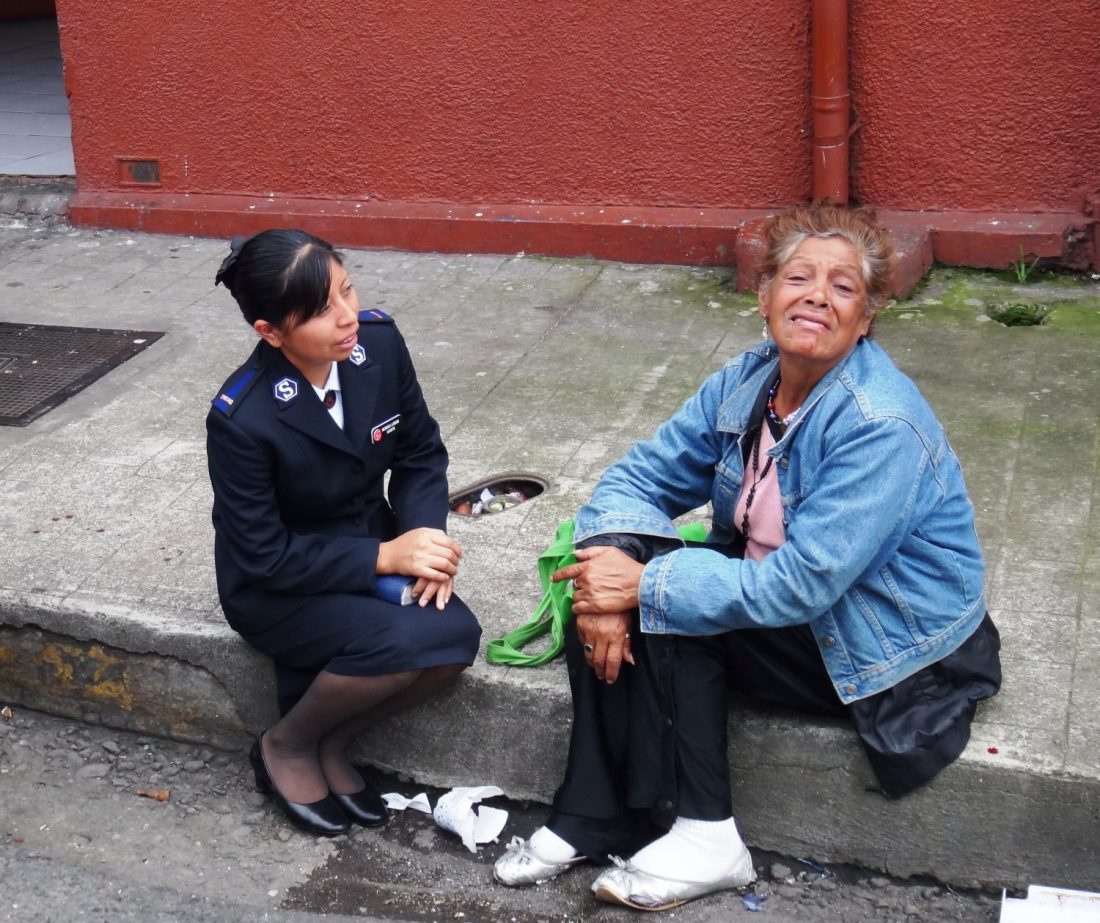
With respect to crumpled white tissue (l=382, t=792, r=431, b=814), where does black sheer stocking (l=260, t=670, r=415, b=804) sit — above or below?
above

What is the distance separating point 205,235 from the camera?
6.79 meters

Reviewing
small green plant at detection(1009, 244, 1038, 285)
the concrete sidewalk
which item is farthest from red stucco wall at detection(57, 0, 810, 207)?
small green plant at detection(1009, 244, 1038, 285)

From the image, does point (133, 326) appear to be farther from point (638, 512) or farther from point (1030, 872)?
point (1030, 872)

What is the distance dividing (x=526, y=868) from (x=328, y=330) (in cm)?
122

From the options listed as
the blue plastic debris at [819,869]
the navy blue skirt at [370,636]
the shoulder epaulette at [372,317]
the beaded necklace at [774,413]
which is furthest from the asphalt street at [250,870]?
the shoulder epaulette at [372,317]

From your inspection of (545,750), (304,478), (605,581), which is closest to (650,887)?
(545,750)

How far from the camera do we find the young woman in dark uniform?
3.08 metres

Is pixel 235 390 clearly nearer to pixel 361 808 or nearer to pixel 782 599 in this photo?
pixel 361 808

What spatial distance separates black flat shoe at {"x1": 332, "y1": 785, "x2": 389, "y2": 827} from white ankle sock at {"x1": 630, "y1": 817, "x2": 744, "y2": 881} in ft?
2.27

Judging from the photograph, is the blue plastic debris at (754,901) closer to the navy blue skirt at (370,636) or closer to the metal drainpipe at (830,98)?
the navy blue skirt at (370,636)

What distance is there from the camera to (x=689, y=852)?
3.03 m

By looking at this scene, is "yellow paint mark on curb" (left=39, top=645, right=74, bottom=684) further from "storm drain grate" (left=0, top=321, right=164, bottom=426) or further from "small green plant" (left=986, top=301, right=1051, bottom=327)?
"small green plant" (left=986, top=301, right=1051, bottom=327)

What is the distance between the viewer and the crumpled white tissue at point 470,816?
3344mm

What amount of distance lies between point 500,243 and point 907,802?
383cm
